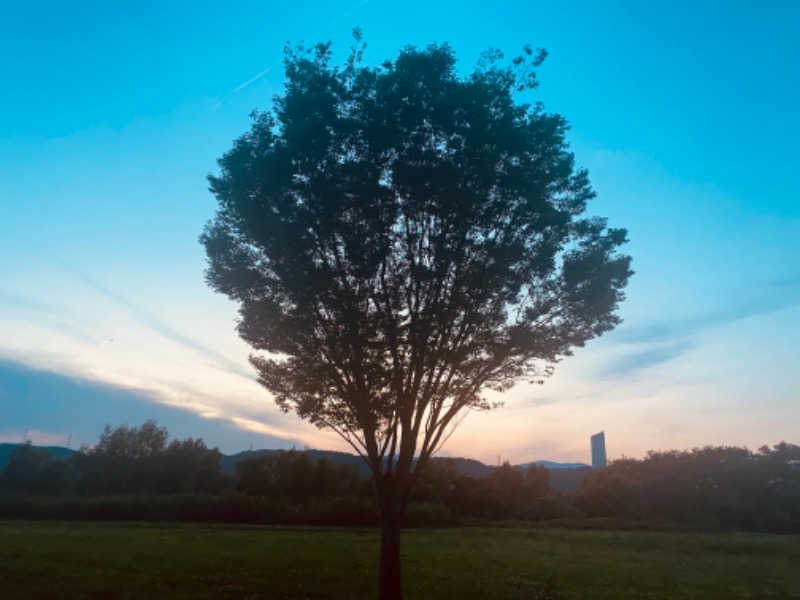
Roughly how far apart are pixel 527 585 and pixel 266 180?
65.4ft

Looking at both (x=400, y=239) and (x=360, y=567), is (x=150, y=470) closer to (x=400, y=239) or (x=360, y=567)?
(x=360, y=567)

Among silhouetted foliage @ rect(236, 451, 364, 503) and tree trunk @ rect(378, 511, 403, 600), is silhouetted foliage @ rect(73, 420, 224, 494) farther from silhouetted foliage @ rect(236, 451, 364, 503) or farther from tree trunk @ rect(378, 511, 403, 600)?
tree trunk @ rect(378, 511, 403, 600)

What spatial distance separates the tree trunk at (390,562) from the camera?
19.5m

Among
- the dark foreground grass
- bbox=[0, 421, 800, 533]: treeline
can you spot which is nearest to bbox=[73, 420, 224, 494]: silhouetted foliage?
bbox=[0, 421, 800, 533]: treeline

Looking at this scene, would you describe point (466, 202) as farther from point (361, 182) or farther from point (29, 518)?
point (29, 518)

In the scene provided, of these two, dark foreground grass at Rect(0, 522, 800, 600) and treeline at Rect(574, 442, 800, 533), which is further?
treeline at Rect(574, 442, 800, 533)

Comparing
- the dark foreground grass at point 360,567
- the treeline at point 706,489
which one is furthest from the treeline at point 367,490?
the dark foreground grass at point 360,567

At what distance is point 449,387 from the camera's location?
838 inches

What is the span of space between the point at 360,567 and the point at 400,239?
18.3 meters

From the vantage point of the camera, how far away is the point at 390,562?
19.8 metres

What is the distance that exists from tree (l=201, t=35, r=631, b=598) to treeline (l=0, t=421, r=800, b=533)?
49589 mm

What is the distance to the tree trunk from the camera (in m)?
19.5

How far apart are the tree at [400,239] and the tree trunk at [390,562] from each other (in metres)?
0.05

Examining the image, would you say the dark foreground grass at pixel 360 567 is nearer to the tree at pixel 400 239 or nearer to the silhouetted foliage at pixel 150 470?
the tree at pixel 400 239
